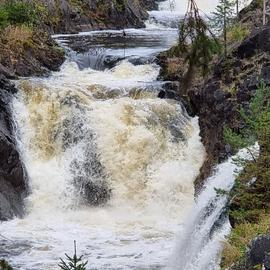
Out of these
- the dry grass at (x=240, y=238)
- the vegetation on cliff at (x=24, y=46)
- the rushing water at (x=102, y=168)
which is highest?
the vegetation on cliff at (x=24, y=46)

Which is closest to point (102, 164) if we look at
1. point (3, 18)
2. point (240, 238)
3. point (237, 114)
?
point (237, 114)

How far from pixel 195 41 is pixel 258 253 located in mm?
2321

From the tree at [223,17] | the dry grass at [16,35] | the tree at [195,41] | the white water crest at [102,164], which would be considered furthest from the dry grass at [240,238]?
the dry grass at [16,35]

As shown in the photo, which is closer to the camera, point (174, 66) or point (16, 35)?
point (174, 66)

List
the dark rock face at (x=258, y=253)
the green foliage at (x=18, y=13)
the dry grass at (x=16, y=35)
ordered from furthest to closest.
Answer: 1. the green foliage at (x=18, y=13)
2. the dry grass at (x=16, y=35)
3. the dark rock face at (x=258, y=253)

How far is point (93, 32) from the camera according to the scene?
2753cm

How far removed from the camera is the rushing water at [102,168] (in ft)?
36.8

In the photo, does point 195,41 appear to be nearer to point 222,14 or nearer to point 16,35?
point 222,14

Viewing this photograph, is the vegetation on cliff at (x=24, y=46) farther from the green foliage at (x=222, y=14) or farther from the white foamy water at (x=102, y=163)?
the green foliage at (x=222, y=14)

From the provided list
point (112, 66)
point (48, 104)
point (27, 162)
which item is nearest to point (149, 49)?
point (112, 66)

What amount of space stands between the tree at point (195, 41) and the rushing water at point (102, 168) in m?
4.31

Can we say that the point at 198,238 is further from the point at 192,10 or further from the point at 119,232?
the point at 192,10

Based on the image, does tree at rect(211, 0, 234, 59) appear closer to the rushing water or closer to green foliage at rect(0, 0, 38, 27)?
the rushing water

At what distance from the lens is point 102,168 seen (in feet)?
45.4
